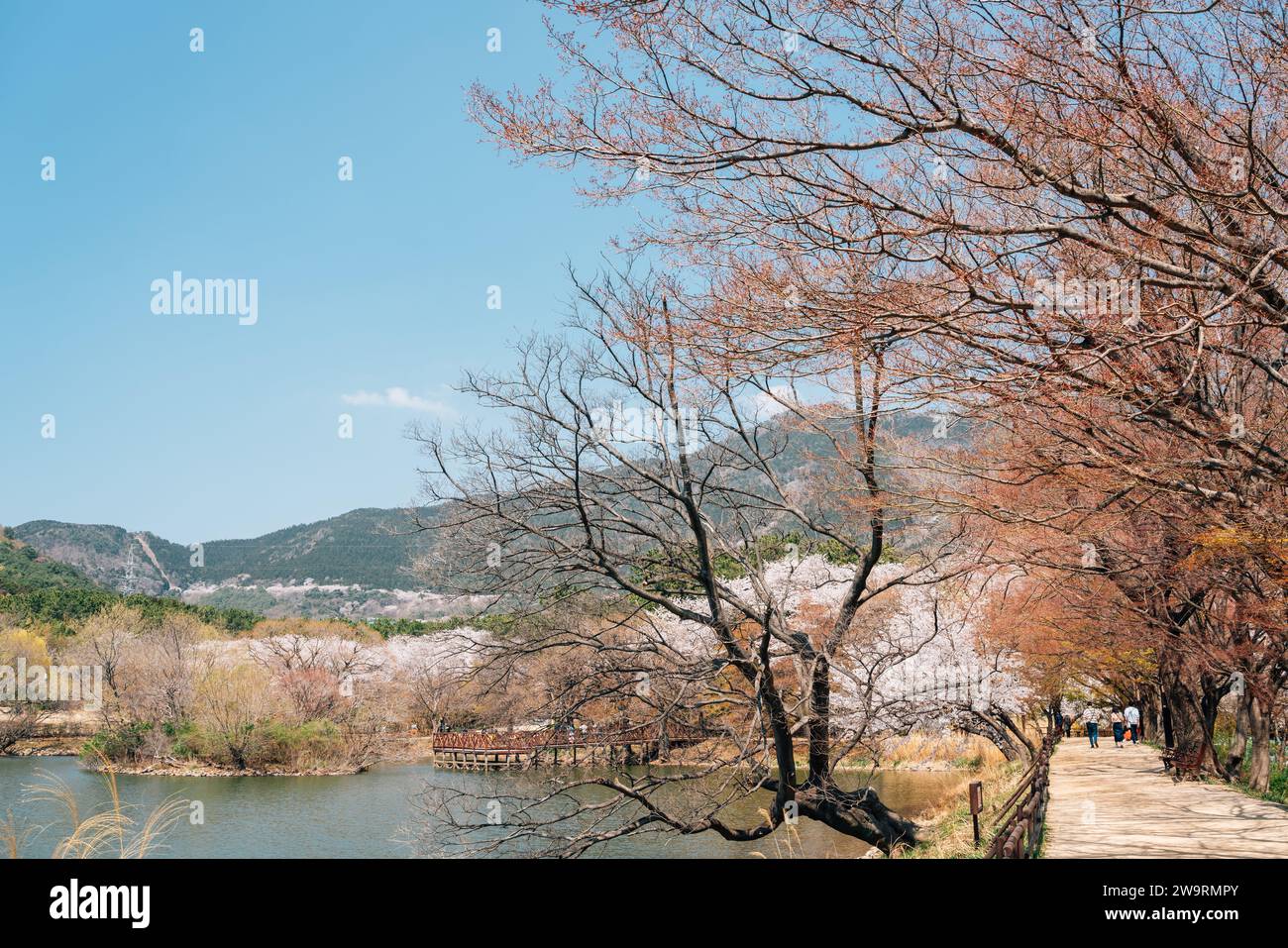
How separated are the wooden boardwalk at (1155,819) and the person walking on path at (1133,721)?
13.1 m

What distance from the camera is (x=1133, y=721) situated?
31766mm

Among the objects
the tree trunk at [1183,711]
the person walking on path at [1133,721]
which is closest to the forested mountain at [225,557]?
the person walking on path at [1133,721]

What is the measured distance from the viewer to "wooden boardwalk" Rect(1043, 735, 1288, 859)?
9.13m

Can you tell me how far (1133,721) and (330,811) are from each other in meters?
26.9

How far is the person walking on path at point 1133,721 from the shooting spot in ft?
104

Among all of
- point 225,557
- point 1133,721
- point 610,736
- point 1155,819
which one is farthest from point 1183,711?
point 225,557

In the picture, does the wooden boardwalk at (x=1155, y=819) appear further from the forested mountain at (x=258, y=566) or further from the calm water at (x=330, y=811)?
the forested mountain at (x=258, y=566)

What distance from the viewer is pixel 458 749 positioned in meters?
33.8

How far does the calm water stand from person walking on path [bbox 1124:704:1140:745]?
30.8ft

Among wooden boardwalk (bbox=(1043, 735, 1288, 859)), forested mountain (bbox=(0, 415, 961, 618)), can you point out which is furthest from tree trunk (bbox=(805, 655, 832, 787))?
forested mountain (bbox=(0, 415, 961, 618))

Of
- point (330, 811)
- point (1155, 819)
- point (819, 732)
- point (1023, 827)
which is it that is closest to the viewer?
point (1023, 827)

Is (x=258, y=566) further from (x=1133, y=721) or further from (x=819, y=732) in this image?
(x=819, y=732)
